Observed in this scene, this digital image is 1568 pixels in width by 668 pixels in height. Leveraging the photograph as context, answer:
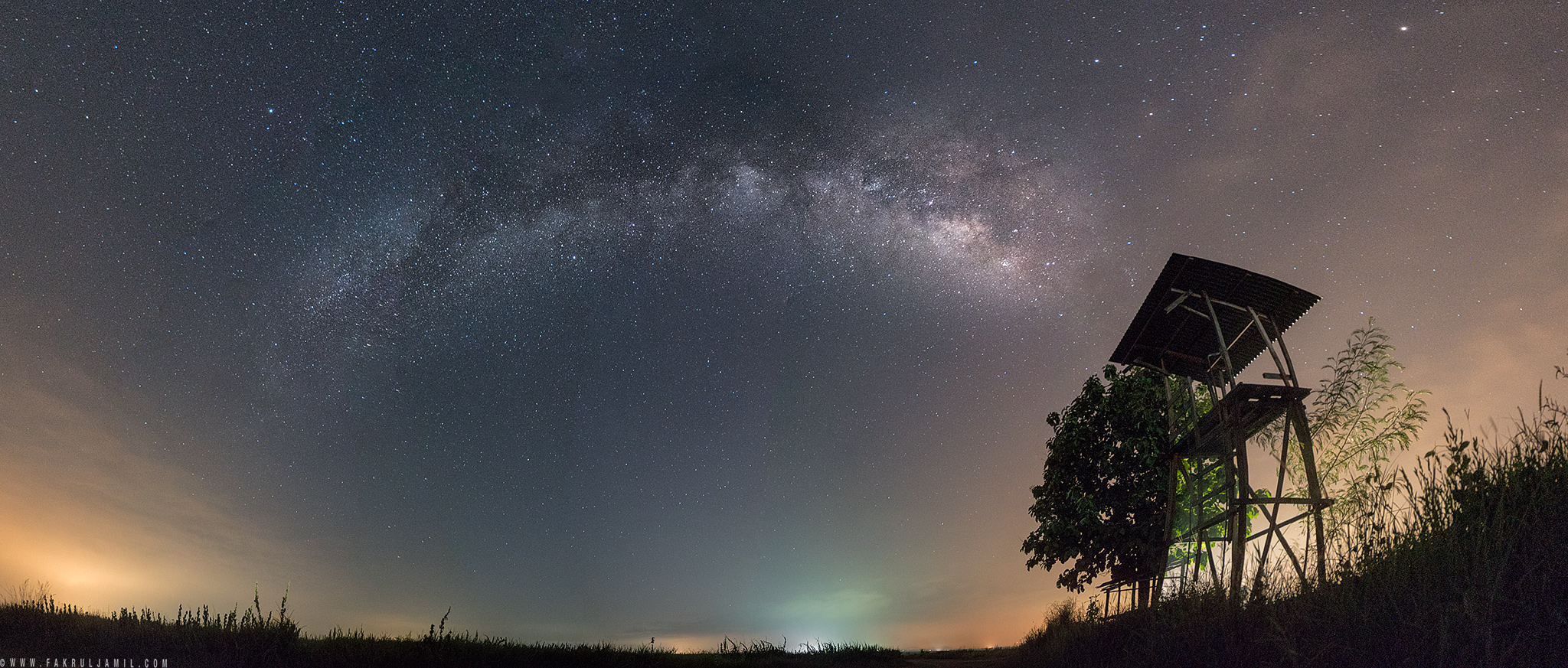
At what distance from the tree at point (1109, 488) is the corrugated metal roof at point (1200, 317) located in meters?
Answer: 2.70

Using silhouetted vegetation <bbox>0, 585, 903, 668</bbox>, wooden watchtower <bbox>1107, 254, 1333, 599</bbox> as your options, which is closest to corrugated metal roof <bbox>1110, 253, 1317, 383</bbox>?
wooden watchtower <bbox>1107, 254, 1333, 599</bbox>

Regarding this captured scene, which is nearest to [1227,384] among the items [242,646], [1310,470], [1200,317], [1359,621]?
[1200,317]

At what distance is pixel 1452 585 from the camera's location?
479 cm

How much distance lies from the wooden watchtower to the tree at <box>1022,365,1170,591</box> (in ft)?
2.63

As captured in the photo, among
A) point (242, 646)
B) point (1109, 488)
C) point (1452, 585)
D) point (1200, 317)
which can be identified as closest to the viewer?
point (1452, 585)

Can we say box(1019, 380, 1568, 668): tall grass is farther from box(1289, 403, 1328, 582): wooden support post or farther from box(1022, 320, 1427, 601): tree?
box(1022, 320, 1427, 601): tree

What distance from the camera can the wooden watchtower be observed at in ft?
36.1

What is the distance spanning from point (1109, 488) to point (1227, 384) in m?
4.81

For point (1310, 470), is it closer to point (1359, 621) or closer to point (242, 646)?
point (1359, 621)

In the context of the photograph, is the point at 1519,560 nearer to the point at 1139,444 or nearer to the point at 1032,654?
the point at 1032,654

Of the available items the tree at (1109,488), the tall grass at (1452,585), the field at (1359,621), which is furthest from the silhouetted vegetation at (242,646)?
the tree at (1109,488)

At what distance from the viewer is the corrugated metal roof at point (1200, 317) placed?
39.6ft

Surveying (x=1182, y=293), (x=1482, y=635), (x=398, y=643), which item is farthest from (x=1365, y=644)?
(x=398, y=643)

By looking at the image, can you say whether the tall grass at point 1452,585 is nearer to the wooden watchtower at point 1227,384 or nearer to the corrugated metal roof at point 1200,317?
the wooden watchtower at point 1227,384
